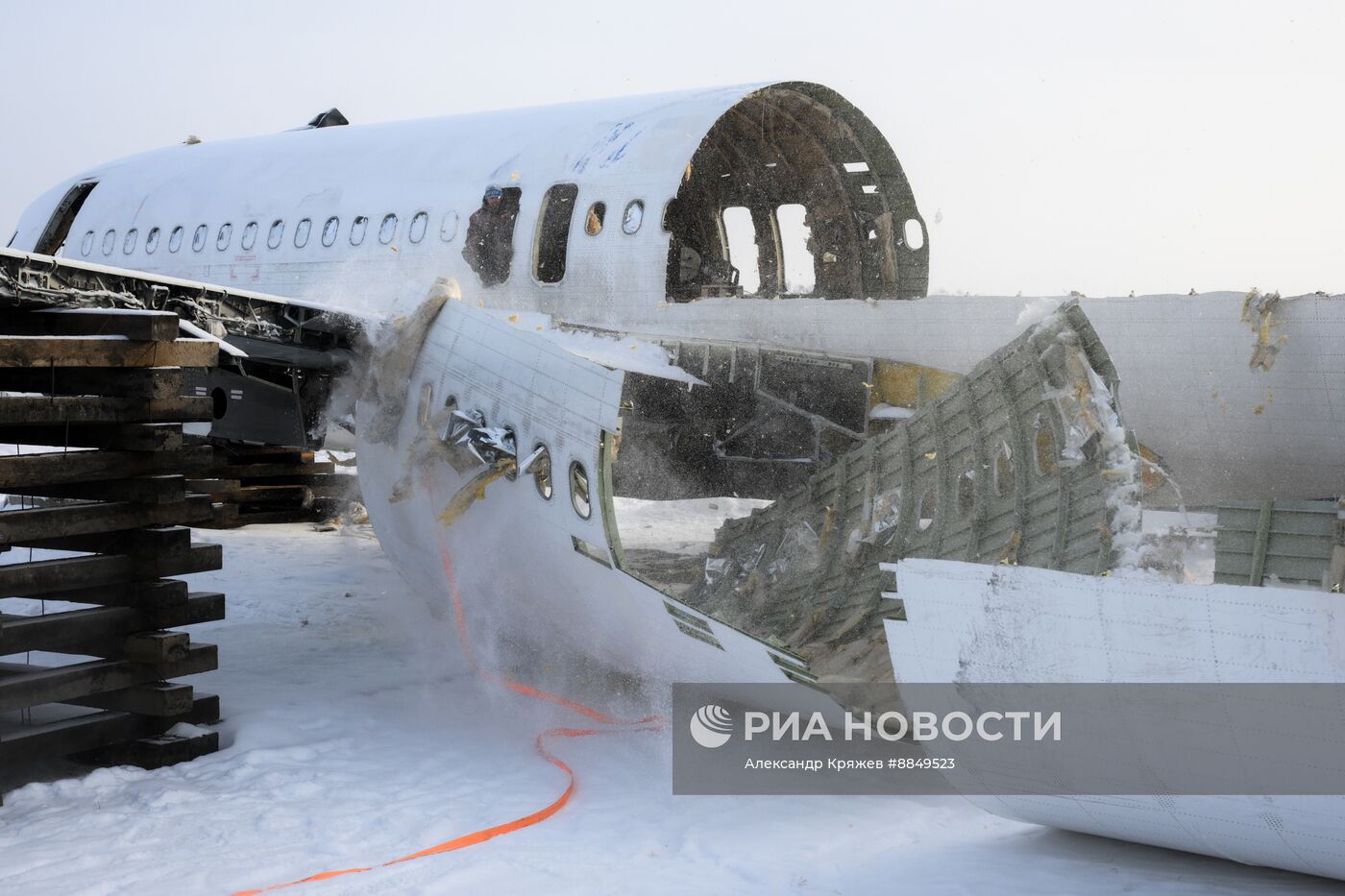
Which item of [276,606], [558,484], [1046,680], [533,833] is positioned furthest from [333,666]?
[1046,680]

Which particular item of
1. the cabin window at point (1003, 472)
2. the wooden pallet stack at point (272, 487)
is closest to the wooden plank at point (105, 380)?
the cabin window at point (1003, 472)

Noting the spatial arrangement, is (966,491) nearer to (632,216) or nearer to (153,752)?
(632,216)

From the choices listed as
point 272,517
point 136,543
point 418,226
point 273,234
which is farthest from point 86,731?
point 272,517

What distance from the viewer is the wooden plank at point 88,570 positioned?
625 centimetres

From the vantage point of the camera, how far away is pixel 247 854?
17.1 ft

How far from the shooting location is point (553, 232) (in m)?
9.66

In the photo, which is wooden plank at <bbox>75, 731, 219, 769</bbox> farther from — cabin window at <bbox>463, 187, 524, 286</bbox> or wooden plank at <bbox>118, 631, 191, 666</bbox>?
cabin window at <bbox>463, 187, 524, 286</bbox>

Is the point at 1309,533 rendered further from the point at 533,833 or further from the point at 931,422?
the point at 533,833

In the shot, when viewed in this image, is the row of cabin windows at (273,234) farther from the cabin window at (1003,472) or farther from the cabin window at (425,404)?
the cabin window at (1003,472)

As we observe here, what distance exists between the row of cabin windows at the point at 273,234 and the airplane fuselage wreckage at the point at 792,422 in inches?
2.7

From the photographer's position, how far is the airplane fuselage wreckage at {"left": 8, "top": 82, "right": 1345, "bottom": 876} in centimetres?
479

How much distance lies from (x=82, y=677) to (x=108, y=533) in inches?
33.1

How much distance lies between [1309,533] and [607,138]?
5.57 metres

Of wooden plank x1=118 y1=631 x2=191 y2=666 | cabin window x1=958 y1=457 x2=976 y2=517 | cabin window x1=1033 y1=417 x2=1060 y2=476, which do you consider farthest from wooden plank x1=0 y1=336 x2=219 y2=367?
cabin window x1=1033 y1=417 x2=1060 y2=476
